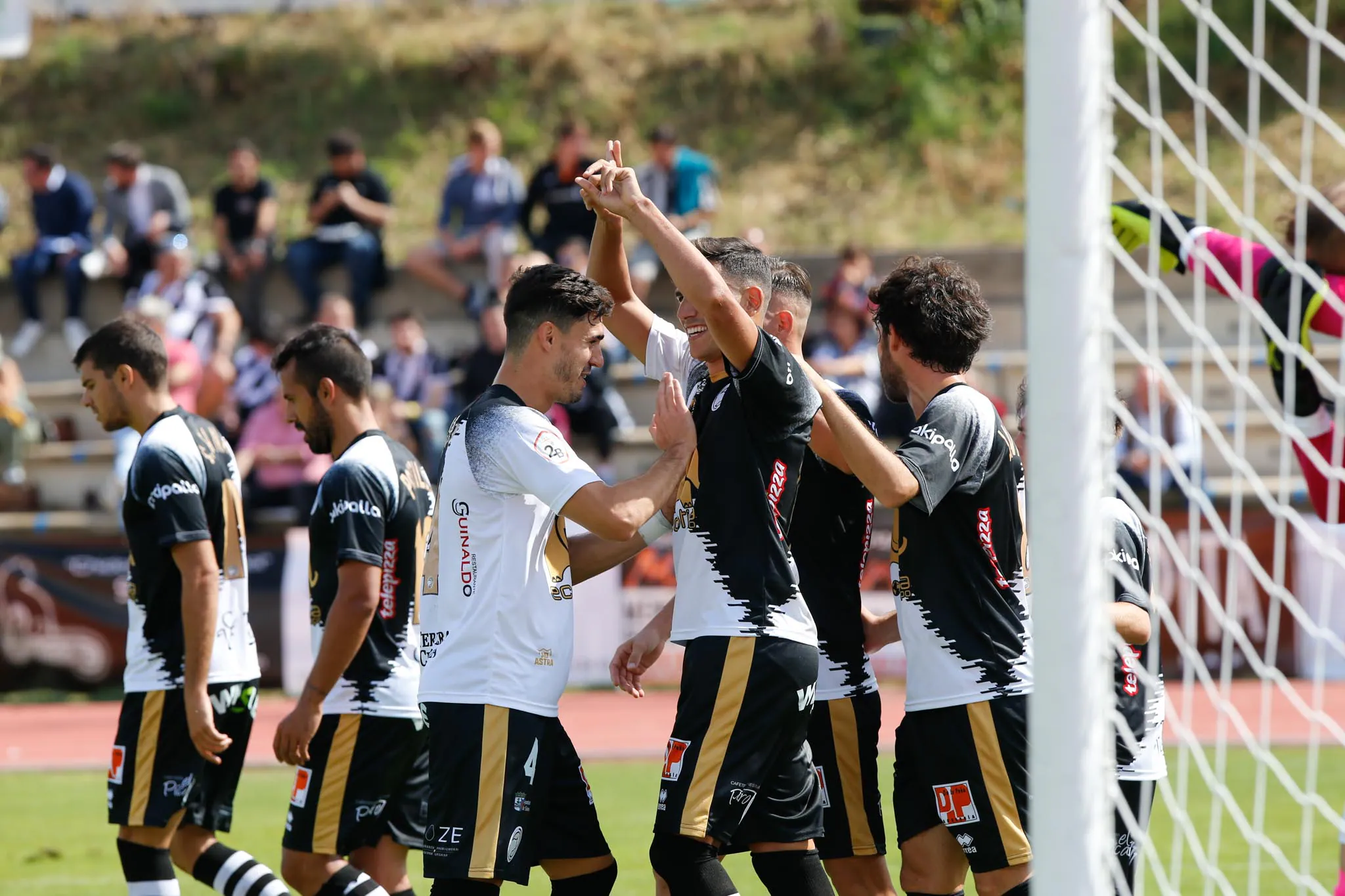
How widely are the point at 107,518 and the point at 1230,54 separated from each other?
17852 millimetres

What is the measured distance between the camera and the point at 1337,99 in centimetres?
2361

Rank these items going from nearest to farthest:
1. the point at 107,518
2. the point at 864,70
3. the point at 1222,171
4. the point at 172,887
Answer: the point at 172,887 → the point at 107,518 → the point at 1222,171 → the point at 864,70

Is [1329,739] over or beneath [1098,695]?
beneath

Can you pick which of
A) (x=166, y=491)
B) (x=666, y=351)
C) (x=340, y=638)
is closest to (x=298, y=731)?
(x=340, y=638)

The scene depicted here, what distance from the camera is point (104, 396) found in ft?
18.8

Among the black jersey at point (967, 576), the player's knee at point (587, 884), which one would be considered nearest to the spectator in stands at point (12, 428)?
the player's knee at point (587, 884)

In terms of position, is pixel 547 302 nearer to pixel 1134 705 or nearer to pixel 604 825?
pixel 1134 705

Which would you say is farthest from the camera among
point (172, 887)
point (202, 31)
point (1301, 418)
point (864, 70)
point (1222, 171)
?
point (202, 31)

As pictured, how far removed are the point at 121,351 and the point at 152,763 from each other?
1522 millimetres

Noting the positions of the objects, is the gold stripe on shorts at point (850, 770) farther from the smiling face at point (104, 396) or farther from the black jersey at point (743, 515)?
the smiling face at point (104, 396)

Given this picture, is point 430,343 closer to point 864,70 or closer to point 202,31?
point 864,70

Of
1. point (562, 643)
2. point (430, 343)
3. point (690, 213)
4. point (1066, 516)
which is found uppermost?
point (690, 213)

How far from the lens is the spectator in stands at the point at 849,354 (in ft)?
47.1

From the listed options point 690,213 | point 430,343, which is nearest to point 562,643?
point 690,213
